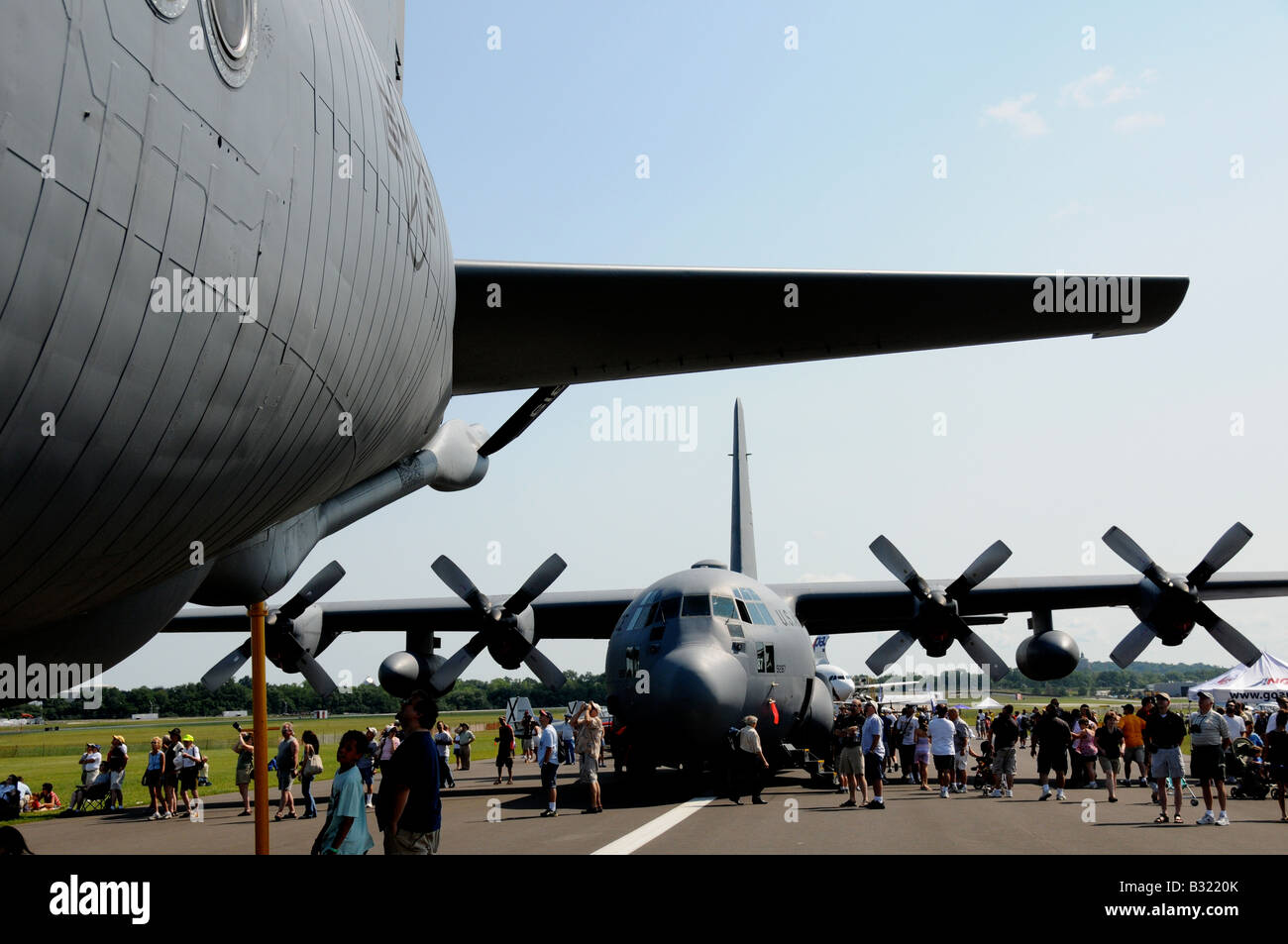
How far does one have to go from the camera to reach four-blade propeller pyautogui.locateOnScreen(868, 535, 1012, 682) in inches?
860

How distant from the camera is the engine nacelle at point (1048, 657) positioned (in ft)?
74.4

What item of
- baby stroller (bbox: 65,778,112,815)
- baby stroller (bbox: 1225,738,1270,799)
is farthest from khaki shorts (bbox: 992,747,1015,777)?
baby stroller (bbox: 65,778,112,815)

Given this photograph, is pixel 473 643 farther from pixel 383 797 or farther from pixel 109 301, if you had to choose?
pixel 109 301

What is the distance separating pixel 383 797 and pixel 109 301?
5.35 metres

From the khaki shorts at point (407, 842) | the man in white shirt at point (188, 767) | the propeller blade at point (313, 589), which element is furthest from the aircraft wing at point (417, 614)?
the khaki shorts at point (407, 842)

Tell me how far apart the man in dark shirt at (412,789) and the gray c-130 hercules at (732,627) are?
8.97 metres

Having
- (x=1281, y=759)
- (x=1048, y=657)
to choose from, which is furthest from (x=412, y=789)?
(x=1048, y=657)

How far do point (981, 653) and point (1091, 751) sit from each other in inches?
143

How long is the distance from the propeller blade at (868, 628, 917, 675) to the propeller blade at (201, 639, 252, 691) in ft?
43.2

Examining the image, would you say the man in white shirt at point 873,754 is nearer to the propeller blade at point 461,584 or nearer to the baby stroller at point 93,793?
the propeller blade at point 461,584

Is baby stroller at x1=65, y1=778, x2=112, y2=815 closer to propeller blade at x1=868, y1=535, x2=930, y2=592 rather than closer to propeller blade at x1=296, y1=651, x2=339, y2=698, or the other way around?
propeller blade at x1=296, y1=651, x2=339, y2=698

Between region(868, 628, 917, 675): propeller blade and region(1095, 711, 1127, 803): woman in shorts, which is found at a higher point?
region(868, 628, 917, 675): propeller blade

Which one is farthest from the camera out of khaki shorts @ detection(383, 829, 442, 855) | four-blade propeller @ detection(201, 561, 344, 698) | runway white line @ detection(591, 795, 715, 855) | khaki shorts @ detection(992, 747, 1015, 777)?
four-blade propeller @ detection(201, 561, 344, 698)

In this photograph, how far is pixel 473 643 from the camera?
22.9 m
